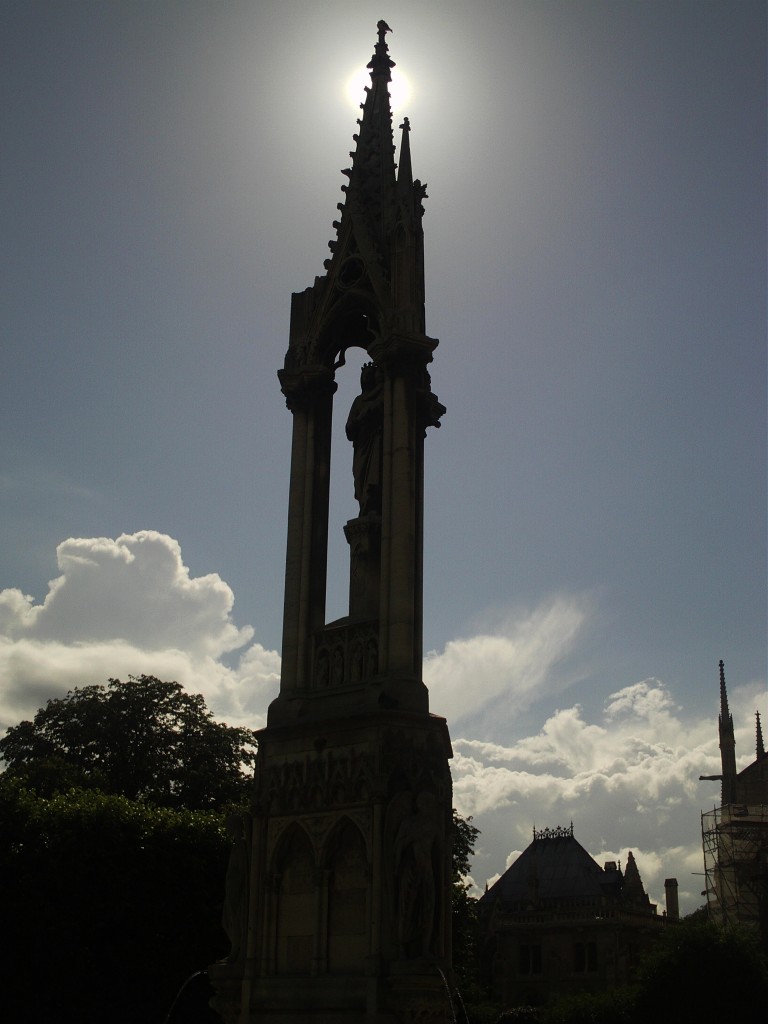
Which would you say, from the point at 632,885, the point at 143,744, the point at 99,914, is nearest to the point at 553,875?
the point at 632,885

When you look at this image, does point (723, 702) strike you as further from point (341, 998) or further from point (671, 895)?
point (341, 998)

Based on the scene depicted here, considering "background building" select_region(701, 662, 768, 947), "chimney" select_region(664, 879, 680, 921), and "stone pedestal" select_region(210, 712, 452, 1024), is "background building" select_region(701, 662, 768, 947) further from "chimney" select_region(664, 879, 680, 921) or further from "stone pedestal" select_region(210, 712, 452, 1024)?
"stone pedestal" select_region(210, 712, 452, 1024)

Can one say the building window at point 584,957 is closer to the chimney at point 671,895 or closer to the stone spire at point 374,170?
the chimney at point 671,895

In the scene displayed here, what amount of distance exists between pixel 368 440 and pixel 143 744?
28.7 m

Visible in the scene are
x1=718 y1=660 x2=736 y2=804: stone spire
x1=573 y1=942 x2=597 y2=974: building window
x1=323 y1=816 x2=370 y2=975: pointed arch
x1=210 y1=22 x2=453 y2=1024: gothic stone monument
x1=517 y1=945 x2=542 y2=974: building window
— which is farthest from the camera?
x1=517 y1=945 x2=542 y2=974: building window

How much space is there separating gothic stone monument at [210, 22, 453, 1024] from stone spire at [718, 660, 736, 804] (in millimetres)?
62429

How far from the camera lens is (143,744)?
144 feet

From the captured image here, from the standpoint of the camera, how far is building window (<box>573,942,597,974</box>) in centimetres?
7888

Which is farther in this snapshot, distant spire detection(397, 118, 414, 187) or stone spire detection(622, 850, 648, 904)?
stone spire detection(622, 850, 648, 904)

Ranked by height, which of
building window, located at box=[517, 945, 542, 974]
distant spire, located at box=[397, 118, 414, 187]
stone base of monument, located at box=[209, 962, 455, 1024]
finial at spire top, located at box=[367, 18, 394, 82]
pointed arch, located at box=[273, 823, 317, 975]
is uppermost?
finial at spire top, located at box=[367, 18, 394, 82]

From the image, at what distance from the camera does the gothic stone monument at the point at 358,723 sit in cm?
1434

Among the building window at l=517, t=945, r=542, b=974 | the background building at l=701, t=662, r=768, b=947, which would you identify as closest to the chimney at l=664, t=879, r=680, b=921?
the building window at l=517, t=945, r=542, b=974

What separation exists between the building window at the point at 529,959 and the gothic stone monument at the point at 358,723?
71.3 metres

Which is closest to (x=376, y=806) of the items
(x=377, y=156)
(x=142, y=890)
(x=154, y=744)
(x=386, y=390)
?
(x=386, y=390)
